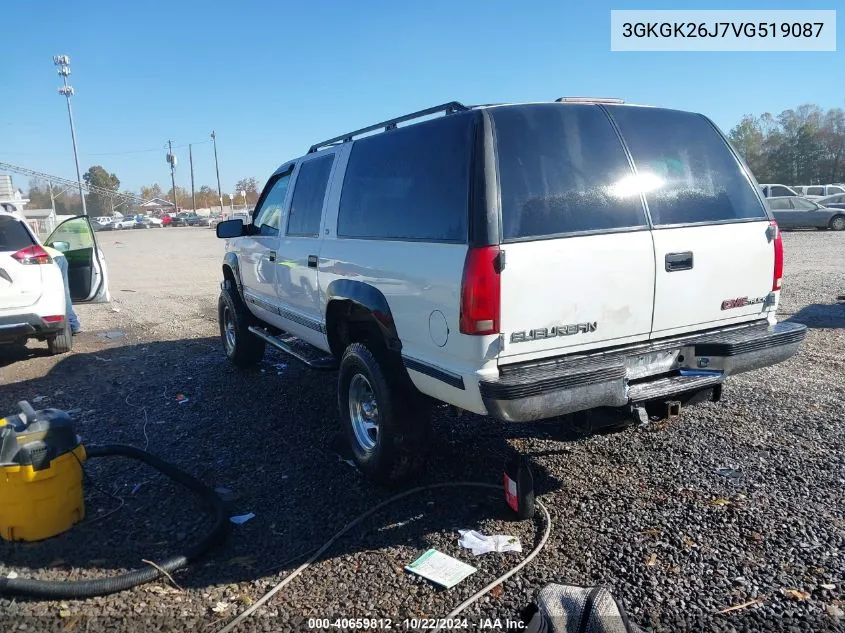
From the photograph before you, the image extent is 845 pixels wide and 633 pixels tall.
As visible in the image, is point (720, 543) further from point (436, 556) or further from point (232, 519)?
point (232, 519)

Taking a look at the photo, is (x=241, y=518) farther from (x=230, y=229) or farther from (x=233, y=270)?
(x=233, y=270)

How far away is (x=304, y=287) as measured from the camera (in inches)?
202

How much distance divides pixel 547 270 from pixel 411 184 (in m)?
1.09

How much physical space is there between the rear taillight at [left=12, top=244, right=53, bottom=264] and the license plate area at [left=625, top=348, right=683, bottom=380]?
260 inches

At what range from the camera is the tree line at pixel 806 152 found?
64750 mm

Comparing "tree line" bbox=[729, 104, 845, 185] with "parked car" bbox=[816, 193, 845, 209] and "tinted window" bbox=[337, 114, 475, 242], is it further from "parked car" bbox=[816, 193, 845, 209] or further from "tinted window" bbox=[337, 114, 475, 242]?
"tinted window" bbox=[337, 114, 475, 242]

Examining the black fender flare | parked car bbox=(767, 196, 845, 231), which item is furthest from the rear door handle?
parked car bbox=(767, 196, 845, 231)

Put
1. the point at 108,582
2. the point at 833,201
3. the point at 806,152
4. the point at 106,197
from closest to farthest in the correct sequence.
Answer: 1. the point at 108,582
2. the point at 833,201
3. the point at 806,152
4. the point at 106,197

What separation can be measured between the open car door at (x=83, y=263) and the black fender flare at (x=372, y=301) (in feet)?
21.4

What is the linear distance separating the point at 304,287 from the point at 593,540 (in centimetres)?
291

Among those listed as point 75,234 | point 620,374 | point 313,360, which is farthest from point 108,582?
point 75,234

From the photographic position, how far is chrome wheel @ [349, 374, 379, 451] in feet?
13.8

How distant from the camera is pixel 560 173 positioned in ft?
11.1

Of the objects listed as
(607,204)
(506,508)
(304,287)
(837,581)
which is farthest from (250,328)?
(837,581)
